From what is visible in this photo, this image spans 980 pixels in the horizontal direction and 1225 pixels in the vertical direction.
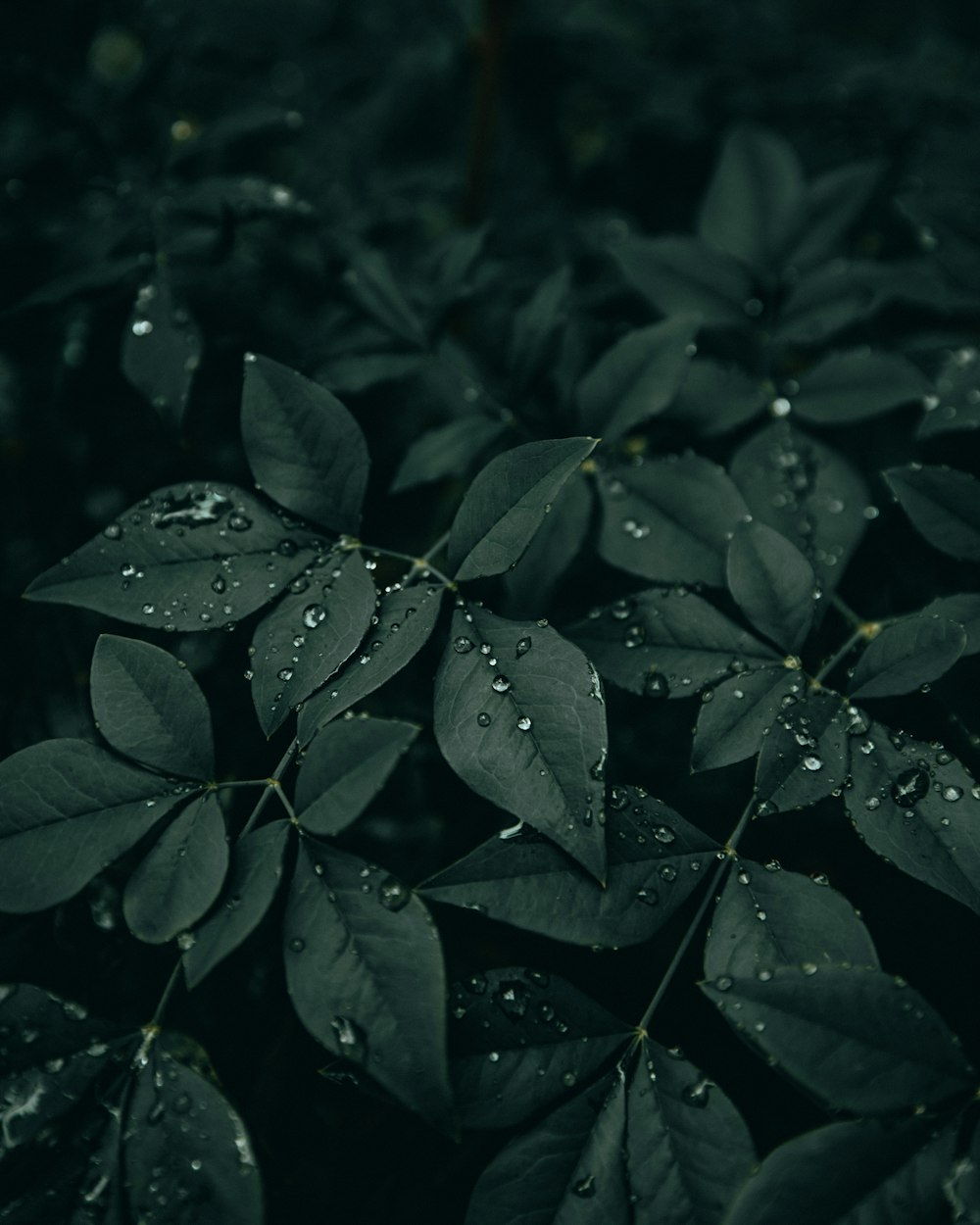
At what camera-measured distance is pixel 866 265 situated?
1.32 metres

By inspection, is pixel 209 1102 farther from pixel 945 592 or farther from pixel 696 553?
pixel 945 592

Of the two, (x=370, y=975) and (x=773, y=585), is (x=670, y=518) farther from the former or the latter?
(x=370, y=975)

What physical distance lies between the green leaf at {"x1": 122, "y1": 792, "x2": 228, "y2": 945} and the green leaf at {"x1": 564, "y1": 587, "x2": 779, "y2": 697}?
42 cm

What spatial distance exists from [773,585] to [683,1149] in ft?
1.81

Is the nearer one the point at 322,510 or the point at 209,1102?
the point at 209,1102

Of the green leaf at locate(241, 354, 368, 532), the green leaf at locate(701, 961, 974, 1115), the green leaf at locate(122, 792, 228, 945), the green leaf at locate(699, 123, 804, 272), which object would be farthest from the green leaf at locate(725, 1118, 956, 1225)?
the green leaf at locate(699, 123, 804, 272)

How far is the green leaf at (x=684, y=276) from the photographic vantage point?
1.29 meters

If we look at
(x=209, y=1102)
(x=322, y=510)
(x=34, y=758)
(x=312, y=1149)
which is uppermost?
(x=322, y=510)

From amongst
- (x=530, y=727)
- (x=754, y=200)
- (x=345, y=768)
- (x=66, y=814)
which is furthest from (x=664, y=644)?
(x=754, y=200)

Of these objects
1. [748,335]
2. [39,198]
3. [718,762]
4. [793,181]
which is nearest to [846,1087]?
[718,762]

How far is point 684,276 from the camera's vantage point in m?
1.31

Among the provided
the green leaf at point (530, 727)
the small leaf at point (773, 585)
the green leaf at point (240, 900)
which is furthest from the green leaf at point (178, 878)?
the small leaf at point (773, 585)

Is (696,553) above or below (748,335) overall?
below

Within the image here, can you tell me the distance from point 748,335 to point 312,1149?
1.23 m
